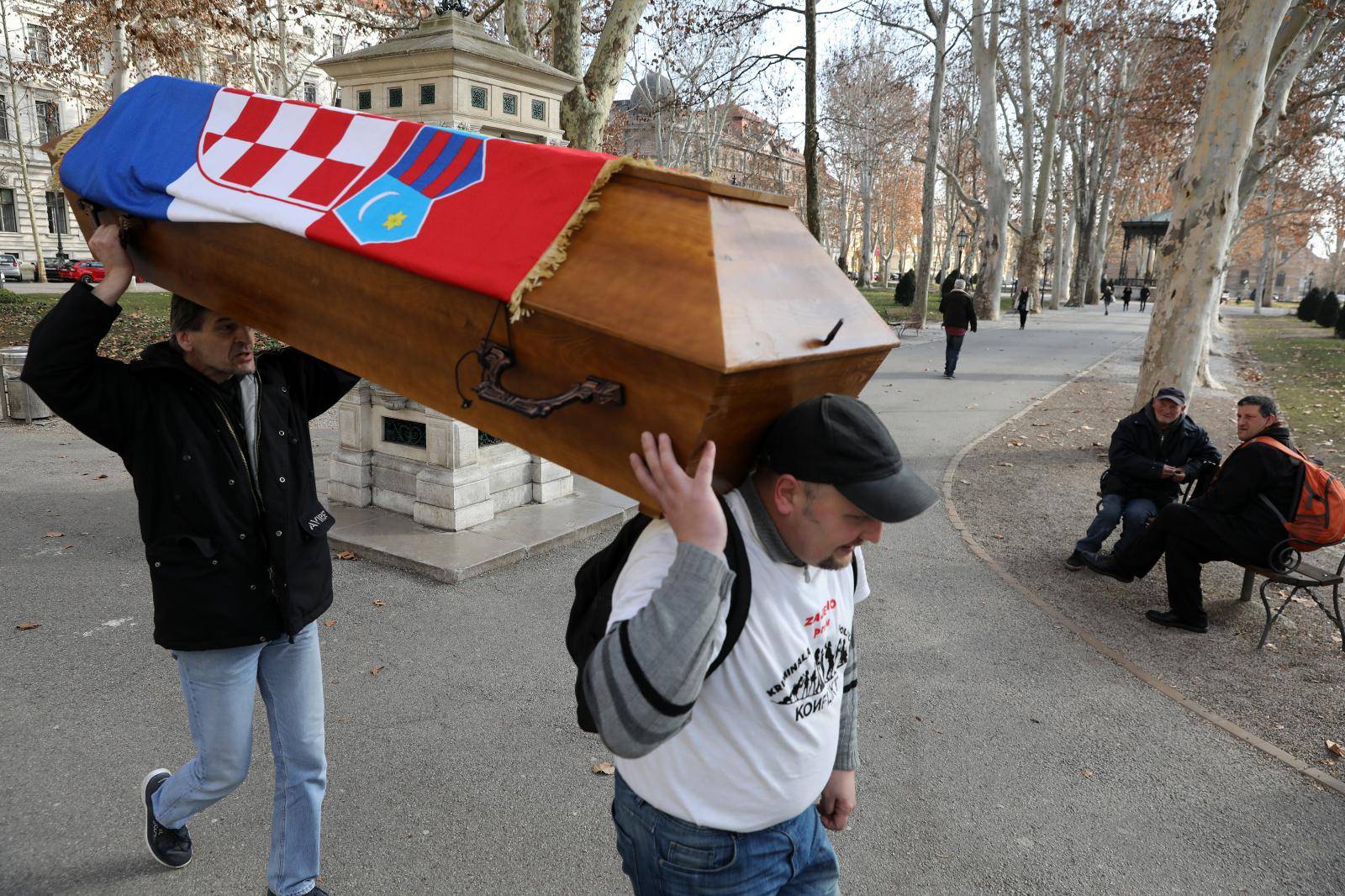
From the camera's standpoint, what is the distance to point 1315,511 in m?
5.03

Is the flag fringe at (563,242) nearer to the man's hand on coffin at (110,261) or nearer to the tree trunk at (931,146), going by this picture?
the man's hand on coffin at (110,261)

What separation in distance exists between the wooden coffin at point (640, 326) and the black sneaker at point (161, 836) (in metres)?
1.91

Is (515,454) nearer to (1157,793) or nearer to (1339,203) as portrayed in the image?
(1157,793)

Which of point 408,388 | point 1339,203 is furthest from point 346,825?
point 1339,203

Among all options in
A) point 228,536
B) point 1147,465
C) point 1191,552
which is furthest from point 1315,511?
point 228,536

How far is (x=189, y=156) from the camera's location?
6.44ft

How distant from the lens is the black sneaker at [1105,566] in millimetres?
6066

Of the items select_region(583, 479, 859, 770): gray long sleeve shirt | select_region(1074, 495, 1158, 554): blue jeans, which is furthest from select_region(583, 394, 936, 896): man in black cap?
select_region(1074, 495, 1158, 554): blue jeans

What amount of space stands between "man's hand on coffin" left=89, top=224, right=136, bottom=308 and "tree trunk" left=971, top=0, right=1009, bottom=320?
24.3 metres

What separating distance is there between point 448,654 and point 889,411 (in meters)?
9.10

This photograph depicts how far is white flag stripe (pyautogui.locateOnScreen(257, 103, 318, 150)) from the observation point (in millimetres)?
1922

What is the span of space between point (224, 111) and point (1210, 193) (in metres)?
9.97

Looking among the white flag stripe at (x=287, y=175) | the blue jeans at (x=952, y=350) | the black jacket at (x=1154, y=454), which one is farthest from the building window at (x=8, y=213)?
the white flag stripe at (x=287, y=175)

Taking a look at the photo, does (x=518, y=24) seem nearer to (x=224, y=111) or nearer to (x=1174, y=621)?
(x=1174, y=621)
